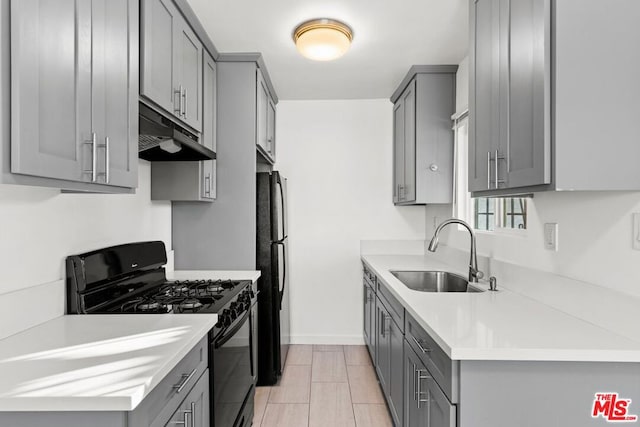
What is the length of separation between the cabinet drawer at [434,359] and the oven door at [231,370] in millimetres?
857

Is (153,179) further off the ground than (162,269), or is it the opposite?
(153,179)

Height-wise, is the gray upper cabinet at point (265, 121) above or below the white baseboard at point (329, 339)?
above

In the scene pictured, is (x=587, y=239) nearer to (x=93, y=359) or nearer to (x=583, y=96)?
(x=583, y=96)

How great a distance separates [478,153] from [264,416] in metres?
2.11

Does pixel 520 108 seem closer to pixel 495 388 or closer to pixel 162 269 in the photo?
pixel 495 388

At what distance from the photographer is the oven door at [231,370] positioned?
69.4 inches

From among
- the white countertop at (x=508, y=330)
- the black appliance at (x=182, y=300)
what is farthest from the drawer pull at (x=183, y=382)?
the white countertop at (x=508, y=330)

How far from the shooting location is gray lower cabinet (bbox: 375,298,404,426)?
2225mm

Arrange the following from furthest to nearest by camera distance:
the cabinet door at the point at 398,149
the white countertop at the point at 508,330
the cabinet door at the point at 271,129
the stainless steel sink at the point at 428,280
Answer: the cabinet door at the point at 398,149 < the cabinet door at the point at 271,129 < the stainless steel sink at the point at 428,280 < the white countertop at the point at 508,330

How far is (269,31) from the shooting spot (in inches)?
103

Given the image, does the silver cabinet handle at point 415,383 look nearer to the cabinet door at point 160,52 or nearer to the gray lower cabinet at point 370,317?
the gray lower cabinet at point 370,317

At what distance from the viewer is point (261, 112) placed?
3230 millimetres

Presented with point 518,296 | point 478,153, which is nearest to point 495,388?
point 518,296

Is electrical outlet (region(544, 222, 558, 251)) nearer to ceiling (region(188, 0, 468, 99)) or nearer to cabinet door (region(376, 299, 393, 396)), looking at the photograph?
cabinet door (region(376, 299, 393, 396))
